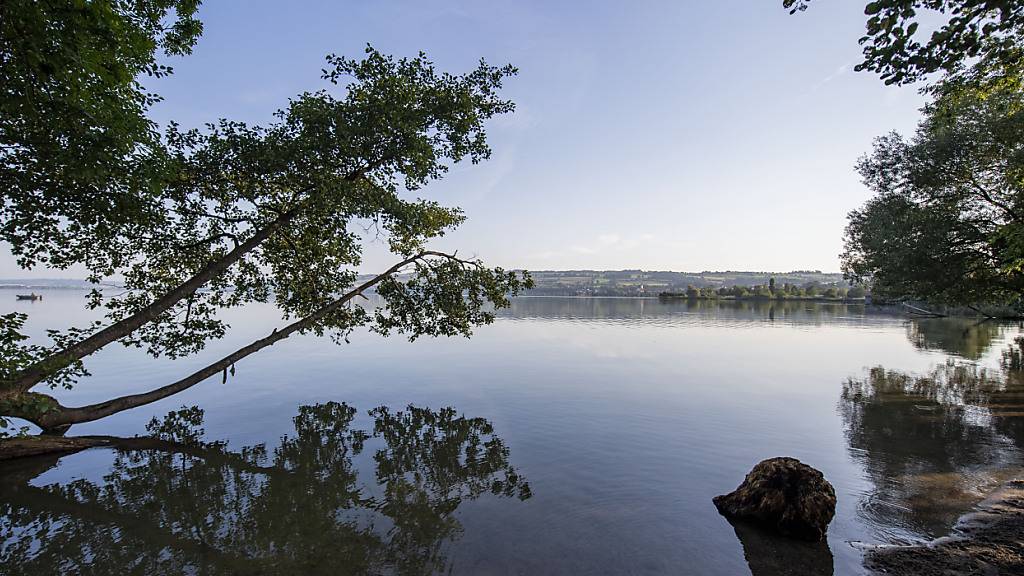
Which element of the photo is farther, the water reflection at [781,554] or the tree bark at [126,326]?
the tree bark at [126,326]

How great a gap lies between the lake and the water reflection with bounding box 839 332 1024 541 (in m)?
0.11

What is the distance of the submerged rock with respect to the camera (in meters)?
10.8

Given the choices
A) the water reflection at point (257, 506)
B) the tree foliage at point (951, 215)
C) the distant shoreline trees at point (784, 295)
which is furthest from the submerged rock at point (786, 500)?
the distant shoreline trees at point (784, 295)

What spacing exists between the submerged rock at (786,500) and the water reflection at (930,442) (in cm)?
172

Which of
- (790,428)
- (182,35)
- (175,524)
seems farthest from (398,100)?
(790,428)

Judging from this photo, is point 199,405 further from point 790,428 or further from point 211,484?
point 790,428

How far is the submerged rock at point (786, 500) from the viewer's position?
424 inches

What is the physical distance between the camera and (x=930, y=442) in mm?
18219

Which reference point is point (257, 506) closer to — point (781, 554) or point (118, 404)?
point (118, 404)

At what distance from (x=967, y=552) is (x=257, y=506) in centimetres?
1638

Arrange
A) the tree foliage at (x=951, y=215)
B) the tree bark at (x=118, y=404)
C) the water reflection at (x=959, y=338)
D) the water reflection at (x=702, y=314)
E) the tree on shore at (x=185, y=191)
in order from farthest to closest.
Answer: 1. the water reflection at (x=702, y=314)
2. the water reflection at (x=959, y=338)
3. the tree foliage at (x=951, y=215)
4. the tree bark at (x=118, y=404)
5. the tree on shore at (x=185, y=191)

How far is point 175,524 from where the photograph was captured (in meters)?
11.4

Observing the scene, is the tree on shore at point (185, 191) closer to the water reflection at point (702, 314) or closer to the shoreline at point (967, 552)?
the shoreline at point (967, 552)

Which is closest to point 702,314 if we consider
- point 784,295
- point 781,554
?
point 784,295
